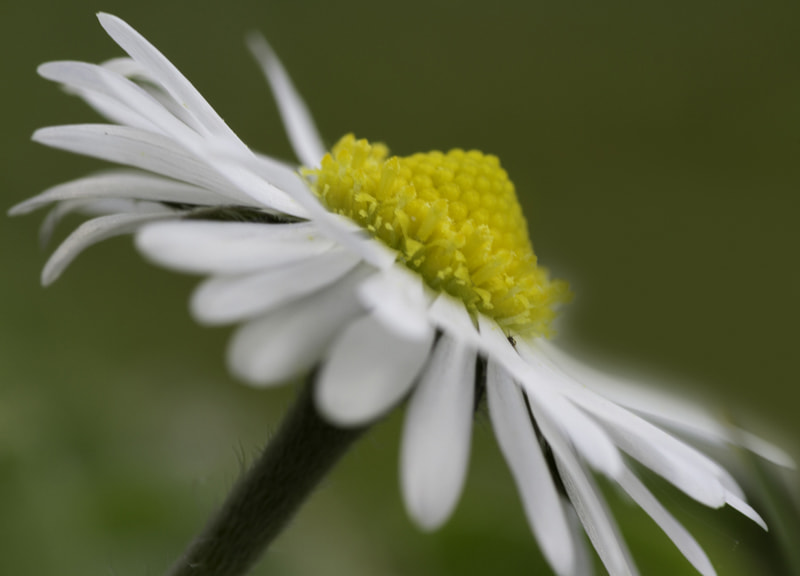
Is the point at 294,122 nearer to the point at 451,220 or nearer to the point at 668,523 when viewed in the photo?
the point at 451,220

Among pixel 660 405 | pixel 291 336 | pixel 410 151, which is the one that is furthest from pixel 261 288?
pixel 410 151

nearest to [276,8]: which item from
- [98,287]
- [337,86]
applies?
[337,86]

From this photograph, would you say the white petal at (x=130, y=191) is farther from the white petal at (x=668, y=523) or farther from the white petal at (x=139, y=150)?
the white petal at (x=668, y=523)

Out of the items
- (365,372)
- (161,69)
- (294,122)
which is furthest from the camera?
(294,122)

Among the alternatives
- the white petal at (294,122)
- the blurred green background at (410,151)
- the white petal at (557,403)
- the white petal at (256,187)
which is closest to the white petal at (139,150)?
the white petal at (256,187)

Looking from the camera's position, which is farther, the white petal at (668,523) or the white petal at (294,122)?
the white petal at (294,122)

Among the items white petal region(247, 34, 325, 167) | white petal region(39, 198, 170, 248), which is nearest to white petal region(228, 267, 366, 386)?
white petal region(39, 198, 170, 248)
